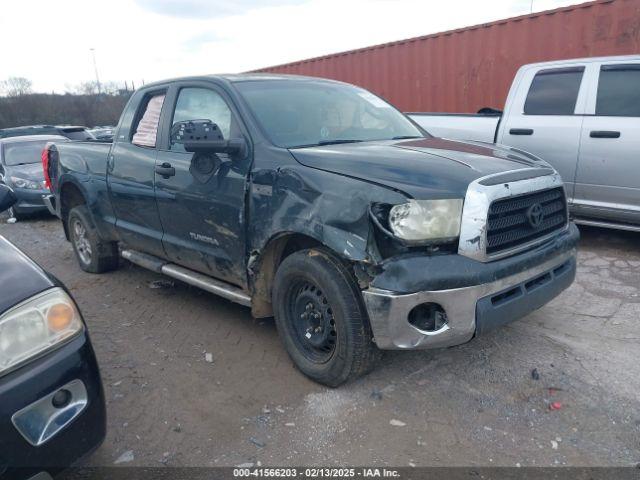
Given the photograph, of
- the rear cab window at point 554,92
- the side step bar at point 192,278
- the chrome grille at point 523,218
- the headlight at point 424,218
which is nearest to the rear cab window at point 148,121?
the side step bar at point 192,278

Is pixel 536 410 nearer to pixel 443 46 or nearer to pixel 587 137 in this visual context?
pixel 587 137

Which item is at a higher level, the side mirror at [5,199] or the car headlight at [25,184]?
the side mirror at [5,199]

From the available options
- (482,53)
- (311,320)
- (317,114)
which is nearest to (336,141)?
(317,114)

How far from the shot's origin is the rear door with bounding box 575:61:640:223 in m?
→ 4.93

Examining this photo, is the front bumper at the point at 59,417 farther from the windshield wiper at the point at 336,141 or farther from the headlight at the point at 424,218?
the windshield wiper at the point at 336,141

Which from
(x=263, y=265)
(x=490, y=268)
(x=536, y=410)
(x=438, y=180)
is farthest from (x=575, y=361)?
(x=263, y=265)

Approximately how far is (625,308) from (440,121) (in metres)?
3.25

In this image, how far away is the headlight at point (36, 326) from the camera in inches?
76.6

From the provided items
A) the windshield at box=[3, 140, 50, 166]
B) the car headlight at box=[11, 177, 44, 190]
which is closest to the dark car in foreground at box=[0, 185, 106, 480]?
the car headlight at box=[11, 177, 44, 190]

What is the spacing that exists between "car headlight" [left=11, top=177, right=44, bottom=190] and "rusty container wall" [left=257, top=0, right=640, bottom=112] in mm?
6571

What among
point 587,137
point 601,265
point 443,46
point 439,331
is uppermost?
point 443,46

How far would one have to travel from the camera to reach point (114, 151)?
470cm

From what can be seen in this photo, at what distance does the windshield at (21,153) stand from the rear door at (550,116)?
29.2ft

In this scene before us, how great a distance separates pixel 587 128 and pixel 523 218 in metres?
2.93
